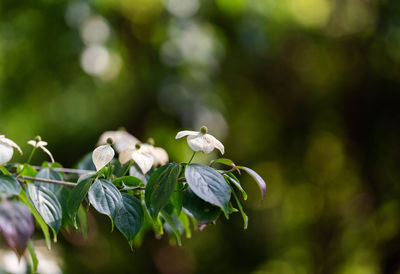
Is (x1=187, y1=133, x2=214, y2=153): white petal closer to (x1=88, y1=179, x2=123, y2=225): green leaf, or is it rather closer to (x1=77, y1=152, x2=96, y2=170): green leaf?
(x1=88, y1=179, x2=123, y2=225): green leaf

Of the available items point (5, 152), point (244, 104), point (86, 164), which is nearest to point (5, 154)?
point (5, 152)

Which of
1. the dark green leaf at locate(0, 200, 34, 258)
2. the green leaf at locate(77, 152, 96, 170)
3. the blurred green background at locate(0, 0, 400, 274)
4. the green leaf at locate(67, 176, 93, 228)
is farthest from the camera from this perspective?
the blurred green background at locate(0, 0, 400, 274)

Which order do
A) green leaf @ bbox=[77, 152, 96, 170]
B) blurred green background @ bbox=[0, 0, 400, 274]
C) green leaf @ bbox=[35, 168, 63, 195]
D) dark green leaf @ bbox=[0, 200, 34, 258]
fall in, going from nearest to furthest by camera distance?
dark green leaf @ bbox=[0, 200, 34, 258] → green leaf @ bbox=[35, 168, 63, 195] → green leaf @ bbox=[77, 152, 96, 170] → blurred green background @ bbox=[0, 0, 400, 274]

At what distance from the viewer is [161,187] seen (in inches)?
16.0

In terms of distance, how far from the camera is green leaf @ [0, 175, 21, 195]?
368mm

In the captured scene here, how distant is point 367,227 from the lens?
2010mm

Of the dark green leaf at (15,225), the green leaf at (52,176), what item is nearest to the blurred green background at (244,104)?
the green leaf at (52,176)

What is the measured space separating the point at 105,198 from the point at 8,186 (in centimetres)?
9

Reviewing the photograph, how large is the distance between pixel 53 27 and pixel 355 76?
141 cm

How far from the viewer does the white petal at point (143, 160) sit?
1.60ft

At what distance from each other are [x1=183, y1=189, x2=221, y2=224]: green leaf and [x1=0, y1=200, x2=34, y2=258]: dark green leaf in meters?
0.15

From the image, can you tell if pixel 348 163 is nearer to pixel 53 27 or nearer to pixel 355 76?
pixel 355 76

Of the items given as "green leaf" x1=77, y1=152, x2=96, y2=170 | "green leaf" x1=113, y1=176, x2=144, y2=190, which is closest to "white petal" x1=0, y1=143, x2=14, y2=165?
"green leaf" x1=113, y1=176, x2=144, y2=190

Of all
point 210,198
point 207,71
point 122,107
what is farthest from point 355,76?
point 210,198
